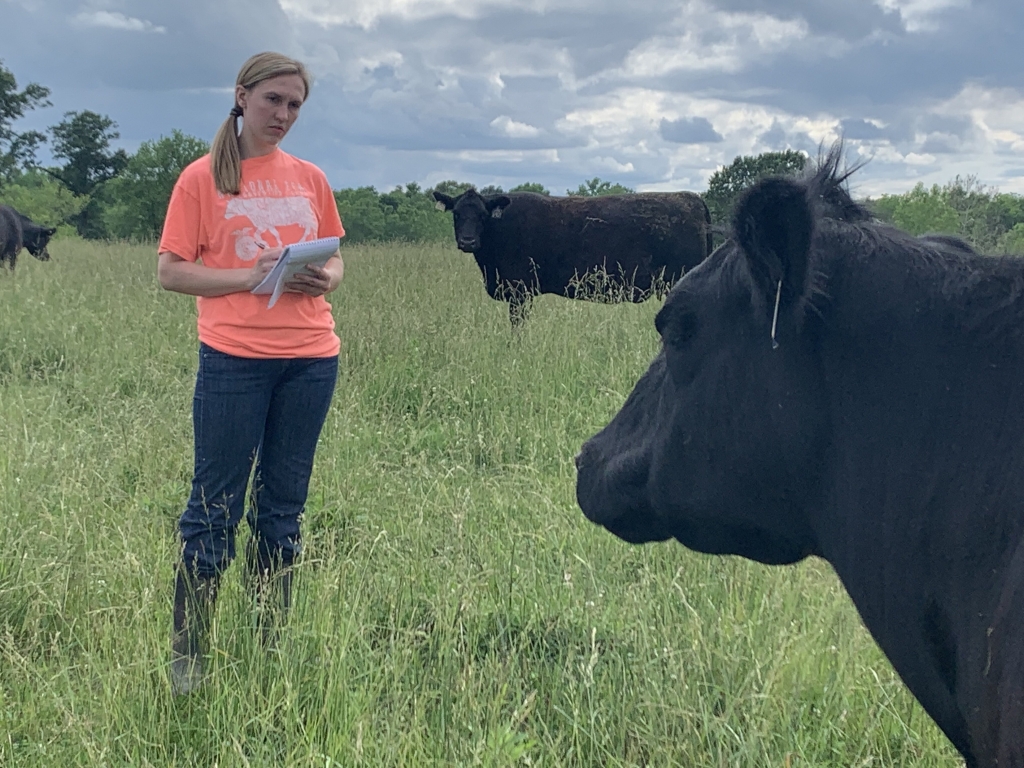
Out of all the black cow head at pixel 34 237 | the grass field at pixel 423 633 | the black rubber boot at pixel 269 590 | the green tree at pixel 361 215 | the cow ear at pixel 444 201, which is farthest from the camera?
the green tree at pixel 361 215

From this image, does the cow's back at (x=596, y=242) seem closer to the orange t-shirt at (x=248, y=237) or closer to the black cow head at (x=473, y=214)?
the black cow head at (x=473, y=214)

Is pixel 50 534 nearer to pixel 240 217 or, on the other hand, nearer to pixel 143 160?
pixel 240 217

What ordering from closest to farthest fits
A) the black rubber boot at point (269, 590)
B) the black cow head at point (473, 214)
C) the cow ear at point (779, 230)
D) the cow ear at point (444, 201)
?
the cow ear at point (779, 230)
the black rubber boot at point (269, 590)
the black cow head at point (473, 214)
the cow ear at point (444, 201)

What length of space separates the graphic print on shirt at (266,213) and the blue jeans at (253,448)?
1.22 ft

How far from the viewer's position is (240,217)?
2648mm

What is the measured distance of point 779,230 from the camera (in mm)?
1547

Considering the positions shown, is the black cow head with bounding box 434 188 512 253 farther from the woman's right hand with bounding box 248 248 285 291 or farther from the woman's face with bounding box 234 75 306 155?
the woman's right hand with bounding box 248 248 285 291

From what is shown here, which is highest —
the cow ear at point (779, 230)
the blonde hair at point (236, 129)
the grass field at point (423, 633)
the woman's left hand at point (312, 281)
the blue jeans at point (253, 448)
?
the blonde hair at point (236, 129)

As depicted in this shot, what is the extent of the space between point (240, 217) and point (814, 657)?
92.1 inches

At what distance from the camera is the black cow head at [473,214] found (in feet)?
38.0

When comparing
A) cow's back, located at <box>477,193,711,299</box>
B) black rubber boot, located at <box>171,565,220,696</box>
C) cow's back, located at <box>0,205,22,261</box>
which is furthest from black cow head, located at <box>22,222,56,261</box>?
black rubber boot, located at <box>171,565,220,696</box>

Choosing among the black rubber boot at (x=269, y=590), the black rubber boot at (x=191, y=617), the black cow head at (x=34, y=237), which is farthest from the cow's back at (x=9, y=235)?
the black rubber boot at (x=191, y=617)

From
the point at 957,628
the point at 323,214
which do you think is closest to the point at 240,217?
the point at 323,214

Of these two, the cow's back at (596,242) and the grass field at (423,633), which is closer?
the grass field at (423,633)
